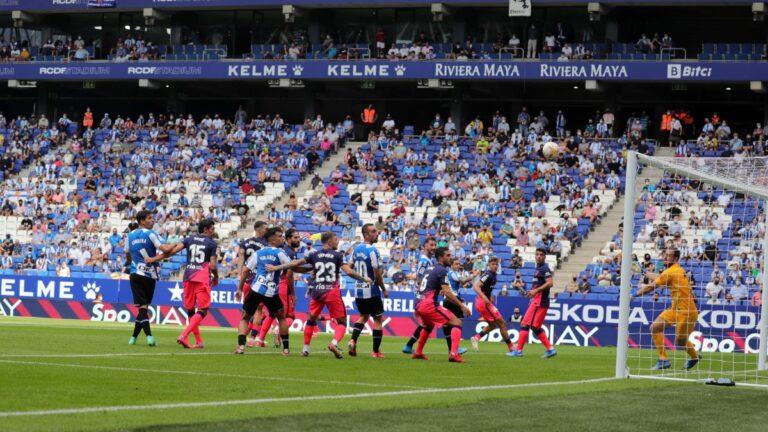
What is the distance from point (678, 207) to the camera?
101 ft

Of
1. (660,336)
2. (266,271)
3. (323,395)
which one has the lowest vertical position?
(323,395)

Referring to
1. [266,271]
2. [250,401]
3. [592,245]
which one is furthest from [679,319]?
[592,245]

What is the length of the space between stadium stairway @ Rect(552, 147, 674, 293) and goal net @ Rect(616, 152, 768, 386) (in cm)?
248

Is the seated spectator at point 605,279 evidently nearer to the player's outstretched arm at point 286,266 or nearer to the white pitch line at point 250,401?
the player's outstretched arm at point 286,266

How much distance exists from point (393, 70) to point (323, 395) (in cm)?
3643

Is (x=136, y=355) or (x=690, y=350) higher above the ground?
(x=690, y=350)

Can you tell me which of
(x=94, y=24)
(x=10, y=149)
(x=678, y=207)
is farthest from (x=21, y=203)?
(x=678, y=207)

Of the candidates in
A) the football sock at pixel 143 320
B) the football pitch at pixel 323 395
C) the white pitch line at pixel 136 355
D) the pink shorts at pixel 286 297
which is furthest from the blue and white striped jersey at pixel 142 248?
the pink shorts at pixel 286 297

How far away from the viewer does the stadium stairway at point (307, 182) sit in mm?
44250

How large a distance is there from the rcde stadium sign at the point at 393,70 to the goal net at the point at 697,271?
11.6m

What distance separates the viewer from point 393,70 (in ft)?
162

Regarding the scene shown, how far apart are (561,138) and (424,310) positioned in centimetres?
2681

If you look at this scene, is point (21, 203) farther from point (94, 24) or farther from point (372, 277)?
point (372, 277)

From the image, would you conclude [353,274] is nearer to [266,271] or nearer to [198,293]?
[266,271]
